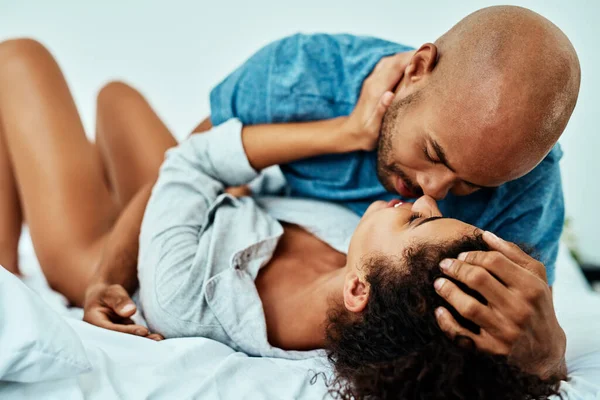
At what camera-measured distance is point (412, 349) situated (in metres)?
0.80

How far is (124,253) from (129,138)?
1.48ft

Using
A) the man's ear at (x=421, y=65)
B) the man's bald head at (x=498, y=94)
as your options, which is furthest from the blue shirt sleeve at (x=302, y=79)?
the man's bald head at (x=498, y=94)

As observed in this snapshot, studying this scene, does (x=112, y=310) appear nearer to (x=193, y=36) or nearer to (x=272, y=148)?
(x=272, y=148)

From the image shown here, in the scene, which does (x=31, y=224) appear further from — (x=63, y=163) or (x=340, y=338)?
(x=340, y=338)

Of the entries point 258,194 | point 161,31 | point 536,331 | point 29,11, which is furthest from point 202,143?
point 29,11

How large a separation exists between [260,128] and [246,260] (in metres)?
0.35

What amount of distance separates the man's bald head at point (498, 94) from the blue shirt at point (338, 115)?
262 millimetres

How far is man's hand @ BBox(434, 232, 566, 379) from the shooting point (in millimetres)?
744

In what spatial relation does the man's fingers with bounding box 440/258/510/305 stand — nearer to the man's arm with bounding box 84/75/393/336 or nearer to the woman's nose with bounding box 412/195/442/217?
the woman's nose with bounding box 412/195/442/217

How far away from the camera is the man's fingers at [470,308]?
0.74m

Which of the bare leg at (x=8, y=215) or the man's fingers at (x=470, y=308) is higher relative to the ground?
the man's fingers at (x=470, y=308)

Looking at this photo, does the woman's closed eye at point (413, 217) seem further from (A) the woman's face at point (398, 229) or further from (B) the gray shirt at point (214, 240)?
(B) the gray shirt at point (214, 240)

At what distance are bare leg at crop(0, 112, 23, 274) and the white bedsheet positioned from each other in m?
0.57

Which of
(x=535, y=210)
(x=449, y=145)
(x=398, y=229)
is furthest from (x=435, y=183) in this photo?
(x=535, y=210)
